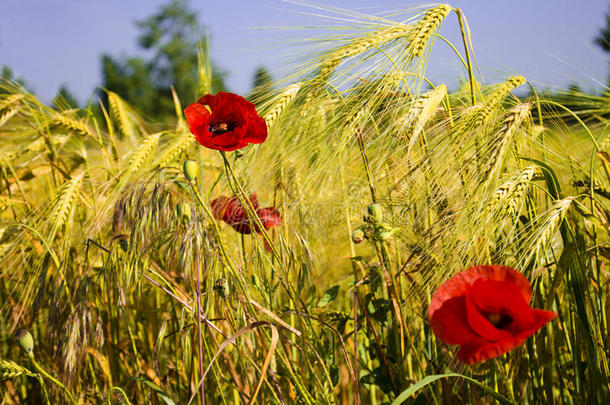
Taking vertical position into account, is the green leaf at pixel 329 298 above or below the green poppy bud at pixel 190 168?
below

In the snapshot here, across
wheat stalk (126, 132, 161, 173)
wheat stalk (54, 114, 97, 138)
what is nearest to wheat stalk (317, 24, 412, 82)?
wheat stalk (126, 132, 161, 173)

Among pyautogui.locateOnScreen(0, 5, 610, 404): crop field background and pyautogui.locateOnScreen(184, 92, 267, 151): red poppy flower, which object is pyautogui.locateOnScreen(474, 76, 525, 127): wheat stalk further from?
pyautogui.locateOnScreen(184, 92, 267, 151): red poppy flower

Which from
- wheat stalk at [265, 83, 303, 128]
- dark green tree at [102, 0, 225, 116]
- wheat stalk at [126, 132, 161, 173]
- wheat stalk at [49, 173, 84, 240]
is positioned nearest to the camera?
wheat stalk at [265, 83, 303, 128]

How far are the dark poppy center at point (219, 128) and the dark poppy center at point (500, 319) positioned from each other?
410 millimetres

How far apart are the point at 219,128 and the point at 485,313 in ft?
1.35

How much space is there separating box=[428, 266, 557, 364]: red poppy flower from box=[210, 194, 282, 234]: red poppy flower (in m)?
0.39

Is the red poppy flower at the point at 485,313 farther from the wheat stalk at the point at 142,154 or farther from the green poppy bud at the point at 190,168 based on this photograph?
the wheat stalk at the point at 142,154

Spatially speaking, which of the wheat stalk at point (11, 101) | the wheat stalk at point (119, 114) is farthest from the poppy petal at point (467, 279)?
the wheat stalk at point (119, 114)

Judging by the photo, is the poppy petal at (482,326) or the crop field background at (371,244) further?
the crop field background at (371,244)

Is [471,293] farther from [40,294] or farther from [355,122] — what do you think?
[40,294]

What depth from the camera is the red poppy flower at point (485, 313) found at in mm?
465

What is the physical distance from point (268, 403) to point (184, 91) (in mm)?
25596

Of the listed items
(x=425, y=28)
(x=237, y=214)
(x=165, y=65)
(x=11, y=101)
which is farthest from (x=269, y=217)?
(x=165, y=65)

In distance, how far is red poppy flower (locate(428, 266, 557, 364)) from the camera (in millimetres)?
→ 465
